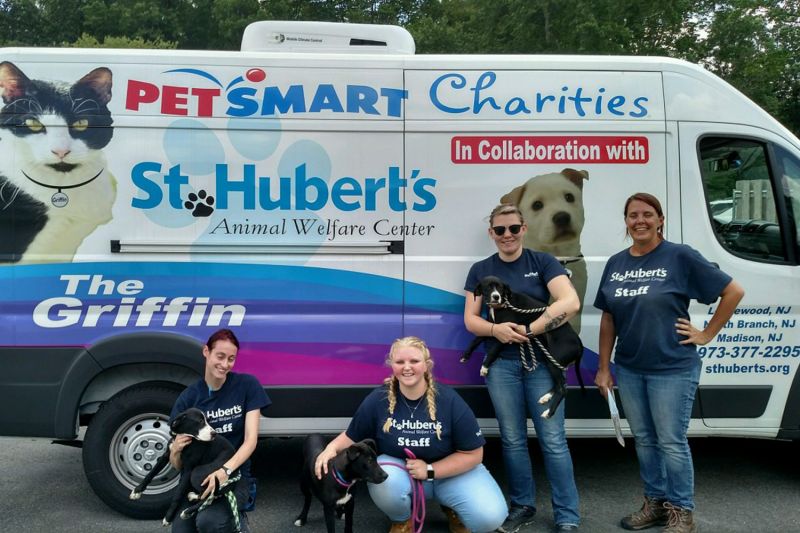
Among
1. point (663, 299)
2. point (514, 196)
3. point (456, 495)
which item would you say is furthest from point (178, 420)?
point (663, 299)

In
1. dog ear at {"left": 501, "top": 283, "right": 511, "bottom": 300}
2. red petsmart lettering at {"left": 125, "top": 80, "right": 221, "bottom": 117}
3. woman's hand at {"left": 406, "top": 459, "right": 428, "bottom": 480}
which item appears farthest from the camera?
red petsmart lettering at {"left": 125, "top": 80, "right": 221, "bottom": 117}

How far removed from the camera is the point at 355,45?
4145 mm

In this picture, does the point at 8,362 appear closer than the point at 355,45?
Yes

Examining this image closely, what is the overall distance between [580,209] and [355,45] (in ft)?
5.51

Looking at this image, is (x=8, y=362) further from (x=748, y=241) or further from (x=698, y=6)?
(x=698, y=6)

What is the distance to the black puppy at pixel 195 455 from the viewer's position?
308cm

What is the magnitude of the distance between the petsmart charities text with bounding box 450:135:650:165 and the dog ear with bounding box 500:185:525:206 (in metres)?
0.16

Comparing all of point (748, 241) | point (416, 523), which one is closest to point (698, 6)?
point (748, 241)

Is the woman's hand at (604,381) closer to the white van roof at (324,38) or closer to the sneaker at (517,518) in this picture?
the sneaker at (517,518)

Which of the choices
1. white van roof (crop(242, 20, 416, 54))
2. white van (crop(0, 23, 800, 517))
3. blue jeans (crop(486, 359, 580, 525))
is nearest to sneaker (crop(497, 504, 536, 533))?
blue jeans (crop(486, 359, 580, 525))

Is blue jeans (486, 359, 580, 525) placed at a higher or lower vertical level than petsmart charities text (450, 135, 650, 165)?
lower

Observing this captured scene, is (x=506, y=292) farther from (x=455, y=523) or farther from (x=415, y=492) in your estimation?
(x=455, y=523)

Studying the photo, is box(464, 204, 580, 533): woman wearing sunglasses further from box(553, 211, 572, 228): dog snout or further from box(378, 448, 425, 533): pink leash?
box(378, 448, 425, 533): pink leash

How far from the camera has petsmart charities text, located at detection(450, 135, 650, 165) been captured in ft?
12.8
